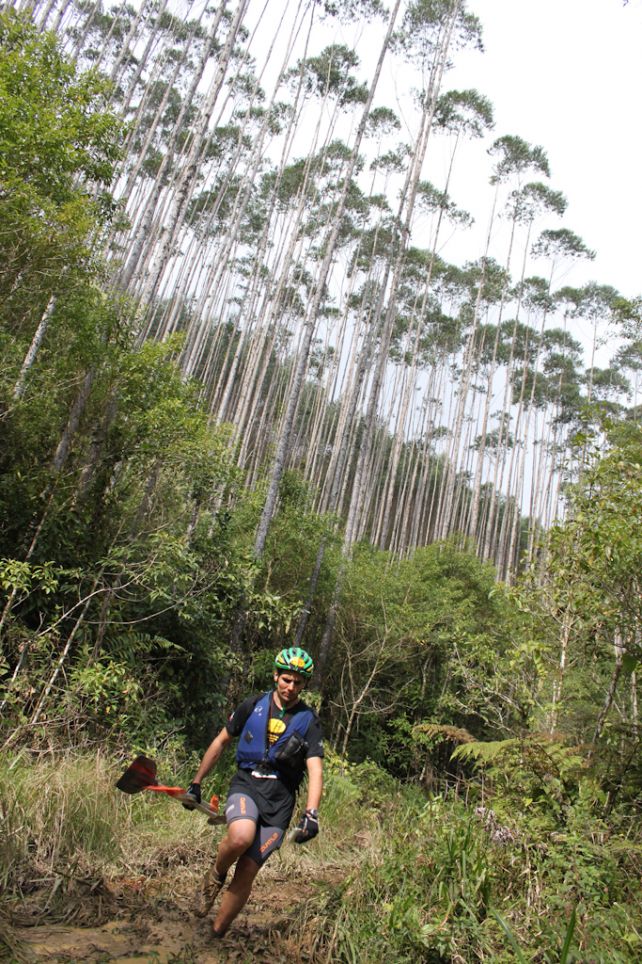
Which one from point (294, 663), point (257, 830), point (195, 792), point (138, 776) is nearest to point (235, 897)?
point (257, 830)

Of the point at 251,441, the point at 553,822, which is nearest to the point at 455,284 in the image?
the point at 251,441

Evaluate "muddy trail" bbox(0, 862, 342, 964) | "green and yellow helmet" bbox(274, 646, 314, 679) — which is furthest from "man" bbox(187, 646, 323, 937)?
"muddy trail" bbox(0, 862, 342, 964)

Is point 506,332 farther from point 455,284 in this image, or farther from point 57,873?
point 57,873

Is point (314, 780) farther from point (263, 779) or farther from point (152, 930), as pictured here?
point (152, 930)

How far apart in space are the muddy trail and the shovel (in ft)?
1.75

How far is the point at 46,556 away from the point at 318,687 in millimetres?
7404

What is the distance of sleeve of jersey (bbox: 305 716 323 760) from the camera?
3.08m

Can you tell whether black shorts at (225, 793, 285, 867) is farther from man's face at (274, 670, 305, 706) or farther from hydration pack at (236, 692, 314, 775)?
man's face at (274, 670, 305, 706)

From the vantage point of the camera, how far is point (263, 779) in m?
3.02

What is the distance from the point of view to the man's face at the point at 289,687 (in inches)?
124

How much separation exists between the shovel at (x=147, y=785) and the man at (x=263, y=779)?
6 cm

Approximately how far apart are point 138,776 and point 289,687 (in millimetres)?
895

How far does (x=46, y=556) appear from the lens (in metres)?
6.25

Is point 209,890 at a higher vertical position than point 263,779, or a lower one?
lower
